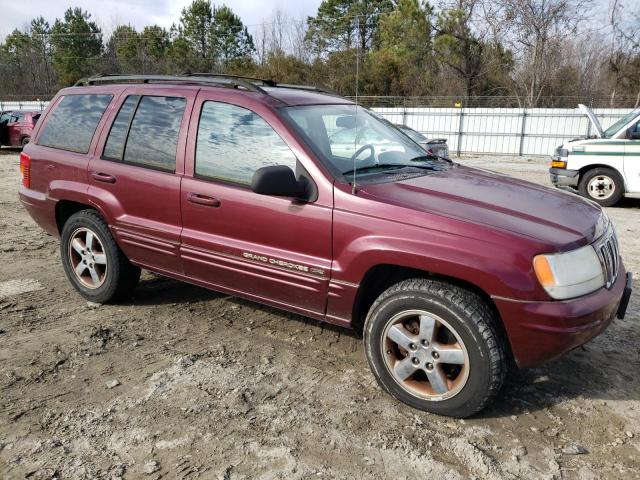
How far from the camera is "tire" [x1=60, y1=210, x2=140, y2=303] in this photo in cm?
427

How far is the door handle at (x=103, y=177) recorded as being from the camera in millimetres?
4062

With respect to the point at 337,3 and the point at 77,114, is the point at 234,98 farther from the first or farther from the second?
the point at 337,3

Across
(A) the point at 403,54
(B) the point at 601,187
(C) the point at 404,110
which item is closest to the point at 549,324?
(B) the point at 601,187

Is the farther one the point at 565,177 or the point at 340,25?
the point at 340,25

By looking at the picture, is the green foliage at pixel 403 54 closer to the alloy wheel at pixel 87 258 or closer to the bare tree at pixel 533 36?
the bare tree at pixel 533 36

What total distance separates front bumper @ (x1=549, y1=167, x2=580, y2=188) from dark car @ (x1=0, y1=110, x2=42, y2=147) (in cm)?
1610

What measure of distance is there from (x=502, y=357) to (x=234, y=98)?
232 cm

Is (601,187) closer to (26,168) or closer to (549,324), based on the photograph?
(549,324)

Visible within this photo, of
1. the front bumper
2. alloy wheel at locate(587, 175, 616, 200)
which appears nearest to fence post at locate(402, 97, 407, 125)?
the front bumper

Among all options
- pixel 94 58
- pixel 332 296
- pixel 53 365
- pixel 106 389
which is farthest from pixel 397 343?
pixel 94 58

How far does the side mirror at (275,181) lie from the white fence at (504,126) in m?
19.7

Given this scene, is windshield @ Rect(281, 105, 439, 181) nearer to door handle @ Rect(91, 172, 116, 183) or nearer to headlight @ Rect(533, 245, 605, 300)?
headlight @ Rect(533, 245, 605, 300)

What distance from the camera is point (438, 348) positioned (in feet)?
9.52

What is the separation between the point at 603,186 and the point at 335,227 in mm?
8146
